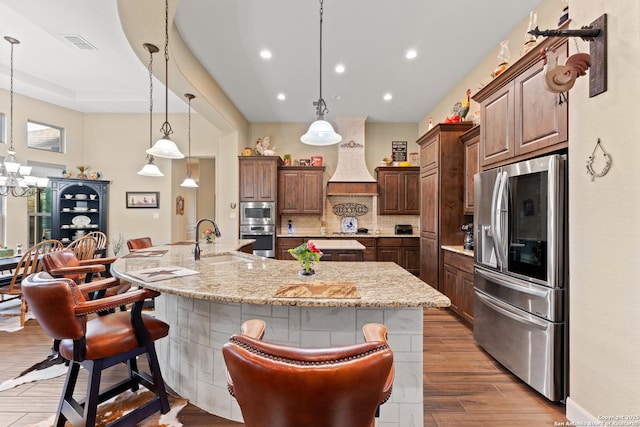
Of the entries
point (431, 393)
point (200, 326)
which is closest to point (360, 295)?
point (200, 326)

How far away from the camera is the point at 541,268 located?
2074mm

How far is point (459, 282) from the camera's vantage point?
3.46m

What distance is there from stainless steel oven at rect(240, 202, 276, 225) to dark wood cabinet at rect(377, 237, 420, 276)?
2271 millimetres

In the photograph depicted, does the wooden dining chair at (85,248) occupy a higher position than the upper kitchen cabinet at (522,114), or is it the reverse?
the upper kitchen cabinet at (522,114)

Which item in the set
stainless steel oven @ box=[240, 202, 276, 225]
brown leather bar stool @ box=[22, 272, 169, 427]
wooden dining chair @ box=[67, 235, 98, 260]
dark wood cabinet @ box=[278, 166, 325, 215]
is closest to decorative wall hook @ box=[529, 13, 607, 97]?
brown leather bar stool @ box=[22, 272, 169, 427]

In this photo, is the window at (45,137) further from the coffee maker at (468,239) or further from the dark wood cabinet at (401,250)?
the coffee maker at (468,239)

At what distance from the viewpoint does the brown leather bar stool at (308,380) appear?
0.71m

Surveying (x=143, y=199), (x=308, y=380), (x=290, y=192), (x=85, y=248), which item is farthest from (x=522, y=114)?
(x=143, y=199)

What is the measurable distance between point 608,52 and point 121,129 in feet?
26.1

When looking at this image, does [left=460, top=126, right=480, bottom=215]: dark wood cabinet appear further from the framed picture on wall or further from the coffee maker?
the framed picture on wall

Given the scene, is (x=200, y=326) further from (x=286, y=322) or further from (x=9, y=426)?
(x=9, y=426)

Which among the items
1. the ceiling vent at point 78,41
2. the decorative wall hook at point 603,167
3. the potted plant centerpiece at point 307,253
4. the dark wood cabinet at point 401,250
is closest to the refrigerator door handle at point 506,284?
the decorative wall hook at point 603,167

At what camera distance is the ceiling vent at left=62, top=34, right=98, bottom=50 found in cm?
352

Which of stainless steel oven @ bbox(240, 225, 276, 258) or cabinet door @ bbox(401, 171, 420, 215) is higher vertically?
cabinet door @ bbox(401, 171, 420, 215)
